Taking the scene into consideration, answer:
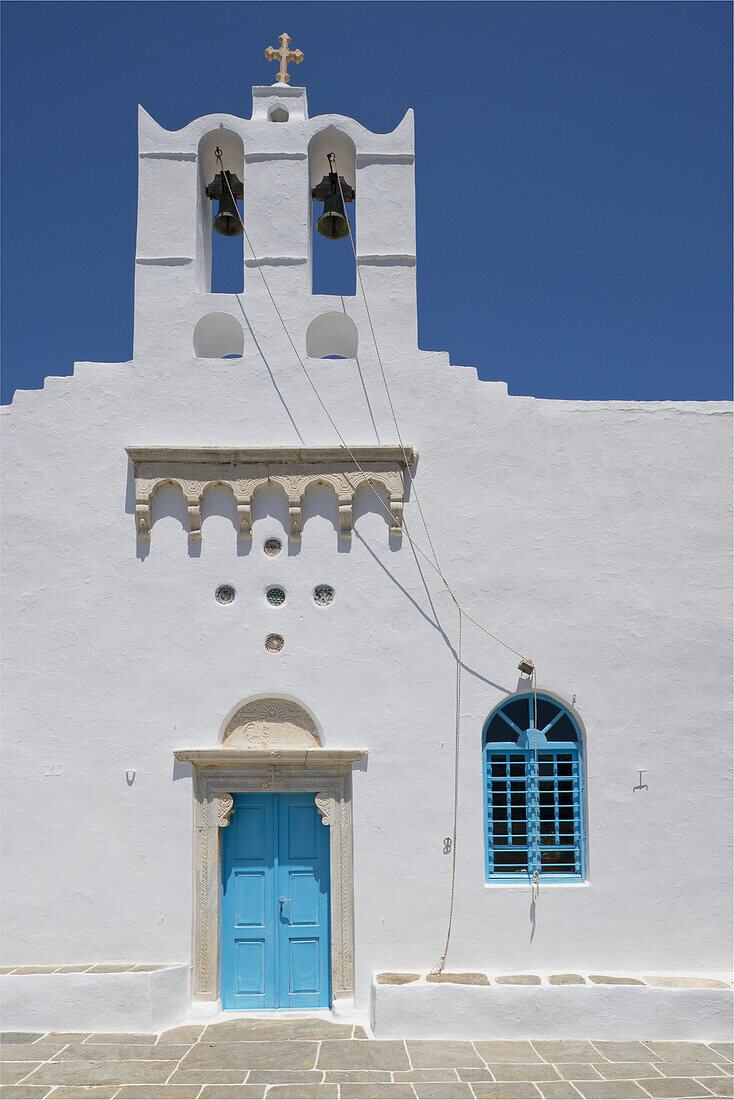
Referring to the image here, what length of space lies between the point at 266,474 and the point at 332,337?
1845mm

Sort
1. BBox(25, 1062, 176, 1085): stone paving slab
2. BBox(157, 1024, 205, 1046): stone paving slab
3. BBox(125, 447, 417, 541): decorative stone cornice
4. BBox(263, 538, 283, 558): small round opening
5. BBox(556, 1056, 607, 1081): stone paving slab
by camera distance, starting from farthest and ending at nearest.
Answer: BBox(263, 538, 283, 558): small round opening, BBox(125, 447, 417, 541): decorative stone cornice, BBox(157, 1024, 205, 1046): stone paving slab, BBox(556, 1056, 607, 1081): stone paving slab, BBox(25, 1062, 176, 1085): stone paving slab

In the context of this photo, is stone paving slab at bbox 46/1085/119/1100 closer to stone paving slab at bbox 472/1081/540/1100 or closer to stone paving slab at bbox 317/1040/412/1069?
stone paving slab at bbox 317/1040/412/1069

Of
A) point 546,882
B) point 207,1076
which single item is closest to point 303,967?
point 207,1076

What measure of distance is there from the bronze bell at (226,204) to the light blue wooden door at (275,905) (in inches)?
231

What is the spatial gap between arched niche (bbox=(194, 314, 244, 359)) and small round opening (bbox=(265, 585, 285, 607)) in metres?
2.50

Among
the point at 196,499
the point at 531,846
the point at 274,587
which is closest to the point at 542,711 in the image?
the point at 531,846

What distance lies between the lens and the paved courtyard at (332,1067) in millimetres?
6598

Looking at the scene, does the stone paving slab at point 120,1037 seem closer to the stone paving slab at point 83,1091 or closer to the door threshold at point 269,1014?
the door threshold at point 269,1014

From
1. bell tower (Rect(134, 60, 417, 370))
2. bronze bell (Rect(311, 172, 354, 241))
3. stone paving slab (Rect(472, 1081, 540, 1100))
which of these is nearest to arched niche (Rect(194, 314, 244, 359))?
bell tower (Rect(134, 60, 417, 370))

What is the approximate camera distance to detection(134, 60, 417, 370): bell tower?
8945mm

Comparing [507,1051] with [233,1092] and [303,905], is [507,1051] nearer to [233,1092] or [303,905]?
[303,905]

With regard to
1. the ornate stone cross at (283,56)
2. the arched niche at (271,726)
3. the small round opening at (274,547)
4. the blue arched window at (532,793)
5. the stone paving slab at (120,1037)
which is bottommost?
the stone paving slab at (120,1037)

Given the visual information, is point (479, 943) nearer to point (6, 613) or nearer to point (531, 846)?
point (531, 846)

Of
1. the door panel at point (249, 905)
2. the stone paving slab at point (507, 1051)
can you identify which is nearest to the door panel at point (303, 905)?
the door panel at point (249, 905)
